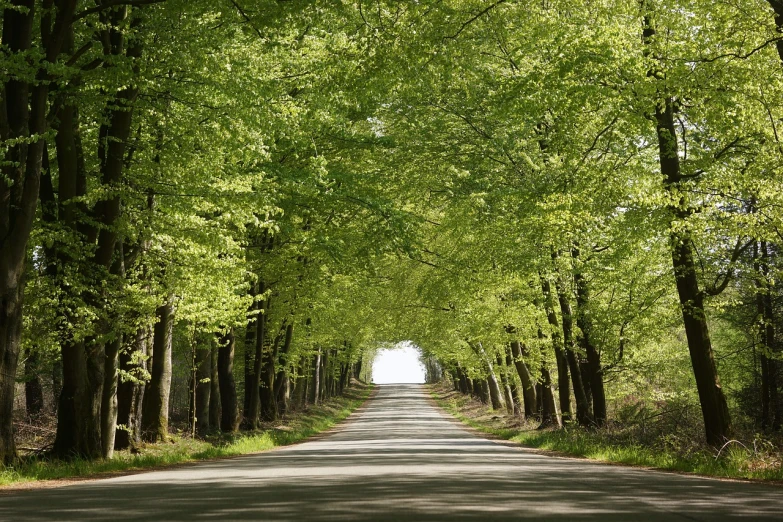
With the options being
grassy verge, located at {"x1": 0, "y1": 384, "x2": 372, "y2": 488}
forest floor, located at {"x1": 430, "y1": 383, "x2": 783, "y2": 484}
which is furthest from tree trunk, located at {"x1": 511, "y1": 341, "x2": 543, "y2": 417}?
grassy verge, located at {"x1": 0, "y1": 384, "x2": 372, "y2": 488}

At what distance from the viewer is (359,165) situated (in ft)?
90.7

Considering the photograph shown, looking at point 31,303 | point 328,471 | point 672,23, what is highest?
point 672,23

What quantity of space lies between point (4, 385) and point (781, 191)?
46.5 ft

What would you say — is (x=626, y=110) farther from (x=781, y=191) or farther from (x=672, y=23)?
(x=781, y=191)

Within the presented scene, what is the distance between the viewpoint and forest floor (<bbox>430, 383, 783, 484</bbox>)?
A: 1395 centimetres

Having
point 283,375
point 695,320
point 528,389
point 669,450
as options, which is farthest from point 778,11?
point 283,375

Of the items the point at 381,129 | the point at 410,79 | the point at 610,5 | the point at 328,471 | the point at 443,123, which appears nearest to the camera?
the point at 328,471

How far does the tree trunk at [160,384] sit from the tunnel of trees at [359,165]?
10 cm

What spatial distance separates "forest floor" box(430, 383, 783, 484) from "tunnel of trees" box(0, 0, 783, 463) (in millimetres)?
922

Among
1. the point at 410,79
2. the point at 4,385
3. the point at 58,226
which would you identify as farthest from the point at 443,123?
the point at 4,385

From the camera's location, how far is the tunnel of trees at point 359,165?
47.3ft

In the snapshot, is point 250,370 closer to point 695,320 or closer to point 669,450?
point 669,450

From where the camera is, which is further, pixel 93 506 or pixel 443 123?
pixel 443 123

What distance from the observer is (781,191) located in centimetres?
1548
